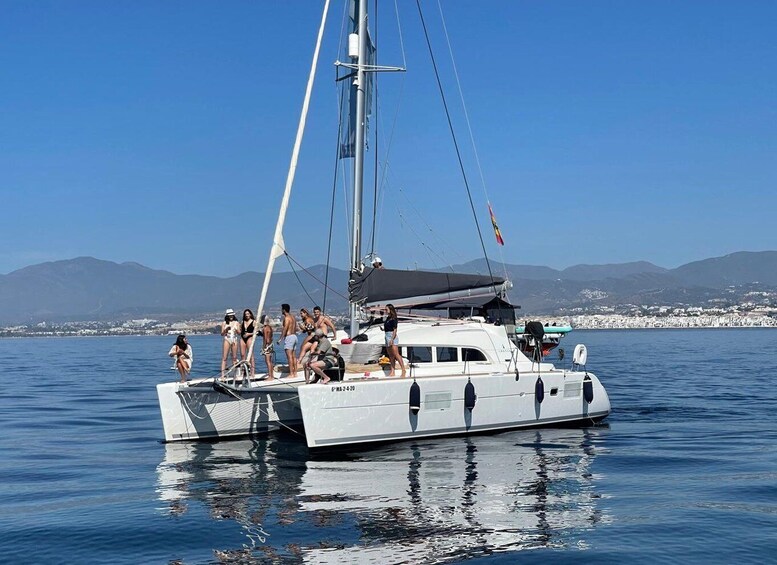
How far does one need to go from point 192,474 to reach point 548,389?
7830 mm

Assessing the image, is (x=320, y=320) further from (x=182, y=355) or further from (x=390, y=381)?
(x=182, y=355)

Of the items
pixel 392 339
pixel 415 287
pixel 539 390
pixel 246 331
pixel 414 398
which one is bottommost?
pixel 539 390

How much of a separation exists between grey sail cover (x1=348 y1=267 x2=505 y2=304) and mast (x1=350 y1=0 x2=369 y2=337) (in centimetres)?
41

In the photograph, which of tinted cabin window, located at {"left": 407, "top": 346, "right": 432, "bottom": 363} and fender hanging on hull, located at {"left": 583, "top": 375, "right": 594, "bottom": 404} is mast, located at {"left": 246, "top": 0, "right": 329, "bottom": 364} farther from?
fender hanging on hull, located at {"left": 583, "top": 375, "right": 594, "bottom": 404}

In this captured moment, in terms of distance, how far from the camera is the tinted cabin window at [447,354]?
18.3 meters

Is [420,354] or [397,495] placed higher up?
[420,354]

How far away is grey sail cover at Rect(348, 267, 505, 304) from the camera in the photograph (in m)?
18.4

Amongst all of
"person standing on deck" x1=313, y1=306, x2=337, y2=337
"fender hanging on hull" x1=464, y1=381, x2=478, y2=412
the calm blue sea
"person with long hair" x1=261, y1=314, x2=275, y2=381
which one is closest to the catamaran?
"fender hanging on hull" x1=464, y1=381, x2=478, y2=412

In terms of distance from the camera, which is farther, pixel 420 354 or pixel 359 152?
pixel 359 152

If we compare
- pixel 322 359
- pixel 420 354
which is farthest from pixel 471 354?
pixel 322 359

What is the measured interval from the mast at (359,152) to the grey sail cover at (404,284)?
16.0 inches

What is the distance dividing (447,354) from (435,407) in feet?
6.28

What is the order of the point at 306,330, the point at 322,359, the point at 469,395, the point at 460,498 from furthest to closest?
the point at 306,330 < the point at 469,395 < the point at 322,359 < the point at 460,498

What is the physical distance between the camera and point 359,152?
1916 centimetres
